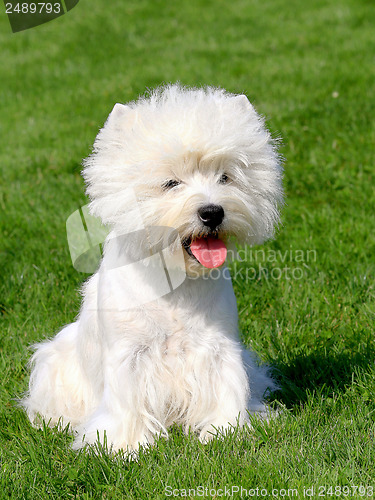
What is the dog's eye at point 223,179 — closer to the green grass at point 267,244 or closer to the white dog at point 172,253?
the white dog at point 172,253

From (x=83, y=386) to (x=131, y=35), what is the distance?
820 centimetres

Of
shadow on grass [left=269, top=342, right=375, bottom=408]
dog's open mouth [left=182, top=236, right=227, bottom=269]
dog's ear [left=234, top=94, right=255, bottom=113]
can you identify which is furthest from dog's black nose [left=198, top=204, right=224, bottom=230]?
shadow on grass [left=269, top=342, right=375, bottom=408]

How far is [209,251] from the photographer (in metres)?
3.00

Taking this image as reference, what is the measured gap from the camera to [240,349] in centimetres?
333

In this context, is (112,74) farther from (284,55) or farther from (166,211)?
(166,211)

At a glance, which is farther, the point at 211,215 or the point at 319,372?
the point at 319,372

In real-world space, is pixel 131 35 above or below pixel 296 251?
above

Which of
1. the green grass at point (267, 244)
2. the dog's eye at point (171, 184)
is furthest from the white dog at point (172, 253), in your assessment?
the green grass at point (267, 244)

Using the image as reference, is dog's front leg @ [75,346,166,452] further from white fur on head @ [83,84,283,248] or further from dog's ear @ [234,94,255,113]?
dog's ear @ [234,94,255,113]

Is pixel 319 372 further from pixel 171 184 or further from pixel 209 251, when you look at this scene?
pixel 171 184

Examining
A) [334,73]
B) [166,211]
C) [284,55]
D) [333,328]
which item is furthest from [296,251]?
[284,55]

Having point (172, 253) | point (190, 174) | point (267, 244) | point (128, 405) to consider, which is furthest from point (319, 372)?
point (267, 244)

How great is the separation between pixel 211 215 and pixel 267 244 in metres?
2.55

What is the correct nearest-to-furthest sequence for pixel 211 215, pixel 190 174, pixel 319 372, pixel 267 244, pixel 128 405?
pixel 211 215 < pixel 190 174 < pixel 128 405 < pixel 319 372 < pixel 267 244
